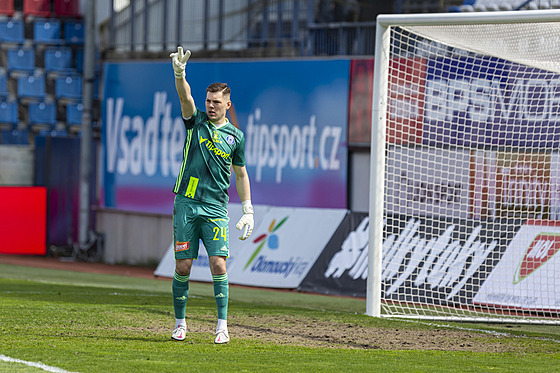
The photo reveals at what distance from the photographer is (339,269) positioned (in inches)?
554

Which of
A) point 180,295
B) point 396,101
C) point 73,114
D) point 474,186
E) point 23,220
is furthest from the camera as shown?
point 73,114

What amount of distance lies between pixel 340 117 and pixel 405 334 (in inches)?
341

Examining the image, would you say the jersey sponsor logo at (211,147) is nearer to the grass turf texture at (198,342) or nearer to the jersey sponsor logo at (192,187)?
the jersey sponsor logo at (192,187)

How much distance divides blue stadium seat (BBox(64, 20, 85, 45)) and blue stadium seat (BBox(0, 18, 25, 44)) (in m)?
1.37

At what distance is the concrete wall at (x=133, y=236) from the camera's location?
1923 centimetres

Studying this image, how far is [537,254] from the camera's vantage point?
465 inches

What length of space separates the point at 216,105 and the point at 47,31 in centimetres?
1768

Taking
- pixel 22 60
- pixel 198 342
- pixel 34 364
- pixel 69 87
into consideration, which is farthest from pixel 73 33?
pixel 34 364

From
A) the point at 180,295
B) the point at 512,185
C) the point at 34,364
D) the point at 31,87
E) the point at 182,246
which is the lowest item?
the point at 34,364

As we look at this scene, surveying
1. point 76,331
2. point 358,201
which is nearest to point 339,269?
point 358,201

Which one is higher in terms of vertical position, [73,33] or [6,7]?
[6,7]

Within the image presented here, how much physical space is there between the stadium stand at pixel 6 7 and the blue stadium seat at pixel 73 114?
3.31m

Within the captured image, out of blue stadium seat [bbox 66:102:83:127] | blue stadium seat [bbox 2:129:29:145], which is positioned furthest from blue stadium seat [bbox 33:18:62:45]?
blue stadium seat [bbox 2:129:29:145]

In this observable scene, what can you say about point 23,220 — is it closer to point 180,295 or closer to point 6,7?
point 6,7
